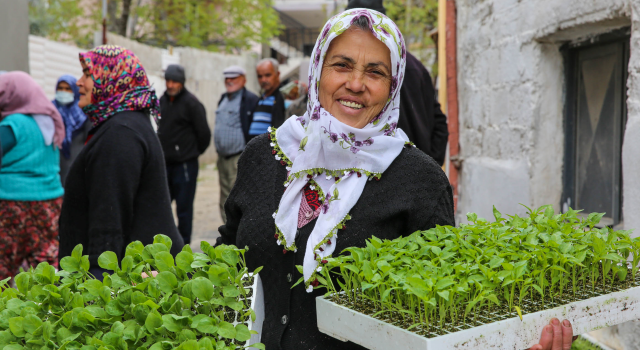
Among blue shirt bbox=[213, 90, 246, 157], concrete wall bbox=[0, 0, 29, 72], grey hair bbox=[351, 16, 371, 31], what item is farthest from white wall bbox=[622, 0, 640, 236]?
concrete wall bbox=[0, 0, 29, 72]

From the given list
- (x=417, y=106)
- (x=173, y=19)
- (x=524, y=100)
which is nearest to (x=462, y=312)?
(x=417, y=106)

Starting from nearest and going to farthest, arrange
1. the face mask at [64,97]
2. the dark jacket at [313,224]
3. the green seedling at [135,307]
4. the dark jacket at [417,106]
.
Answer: the green seedling at [135,307] → the dark jacket at [313,224] → the dark jacket at [417,106] → the face mask at [64,97]

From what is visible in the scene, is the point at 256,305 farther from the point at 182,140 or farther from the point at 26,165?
the point at 182,140

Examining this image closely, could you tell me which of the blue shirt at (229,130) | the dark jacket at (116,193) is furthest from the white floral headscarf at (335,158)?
the blue shirt at (229,130)

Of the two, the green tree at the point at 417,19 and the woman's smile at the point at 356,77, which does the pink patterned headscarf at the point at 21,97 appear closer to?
the woman's smile at the point at 356,77

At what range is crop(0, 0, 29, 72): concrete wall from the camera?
8.04 meters

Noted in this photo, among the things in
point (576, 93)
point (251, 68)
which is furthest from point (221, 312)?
point (251, 68)

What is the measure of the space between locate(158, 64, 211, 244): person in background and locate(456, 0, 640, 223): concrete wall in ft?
10.1

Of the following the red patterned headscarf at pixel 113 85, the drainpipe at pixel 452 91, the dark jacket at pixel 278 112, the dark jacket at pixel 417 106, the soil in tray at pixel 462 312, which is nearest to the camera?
the soil in tray at pixel 462 312

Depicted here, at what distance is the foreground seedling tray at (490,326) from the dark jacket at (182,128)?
5479 mm

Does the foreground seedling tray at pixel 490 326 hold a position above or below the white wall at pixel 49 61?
below

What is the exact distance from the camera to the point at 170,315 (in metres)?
1.37

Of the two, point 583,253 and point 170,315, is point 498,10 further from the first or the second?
point 170,315

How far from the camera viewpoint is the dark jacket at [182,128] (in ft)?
22.8
